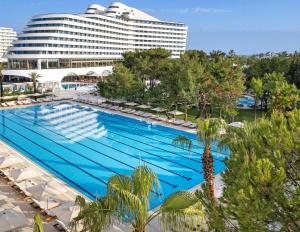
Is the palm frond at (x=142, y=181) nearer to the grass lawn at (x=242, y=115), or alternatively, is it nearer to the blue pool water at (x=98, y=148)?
the blue pool water at (x=98, y=148)

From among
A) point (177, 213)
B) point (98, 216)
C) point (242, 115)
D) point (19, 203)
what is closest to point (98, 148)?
point (19, 203)

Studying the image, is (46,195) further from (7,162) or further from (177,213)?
(177,213)

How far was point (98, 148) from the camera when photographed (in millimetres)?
19750

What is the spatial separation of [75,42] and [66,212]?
175 ft

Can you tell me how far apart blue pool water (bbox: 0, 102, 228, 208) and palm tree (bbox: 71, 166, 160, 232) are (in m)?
7.04

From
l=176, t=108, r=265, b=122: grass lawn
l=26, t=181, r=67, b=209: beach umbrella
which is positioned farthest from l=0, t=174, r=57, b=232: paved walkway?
l=176, t=108, r=265, b=122: grass lawn

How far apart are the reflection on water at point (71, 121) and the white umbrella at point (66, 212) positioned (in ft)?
36.7

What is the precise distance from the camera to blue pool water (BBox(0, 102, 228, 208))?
15500 millimetres

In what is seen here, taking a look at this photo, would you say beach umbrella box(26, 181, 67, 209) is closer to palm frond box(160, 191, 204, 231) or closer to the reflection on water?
palm frond box(160, 191, 204, 231)

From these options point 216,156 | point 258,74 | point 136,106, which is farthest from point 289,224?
point 258,74

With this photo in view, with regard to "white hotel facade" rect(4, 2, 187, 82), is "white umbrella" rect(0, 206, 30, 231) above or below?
below

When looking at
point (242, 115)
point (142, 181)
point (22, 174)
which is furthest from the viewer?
point (242, 115)

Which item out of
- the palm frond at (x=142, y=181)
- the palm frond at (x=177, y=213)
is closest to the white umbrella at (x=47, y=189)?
the palm frond at (x=142, y=181)

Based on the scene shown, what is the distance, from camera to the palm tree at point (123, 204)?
5574 mm
